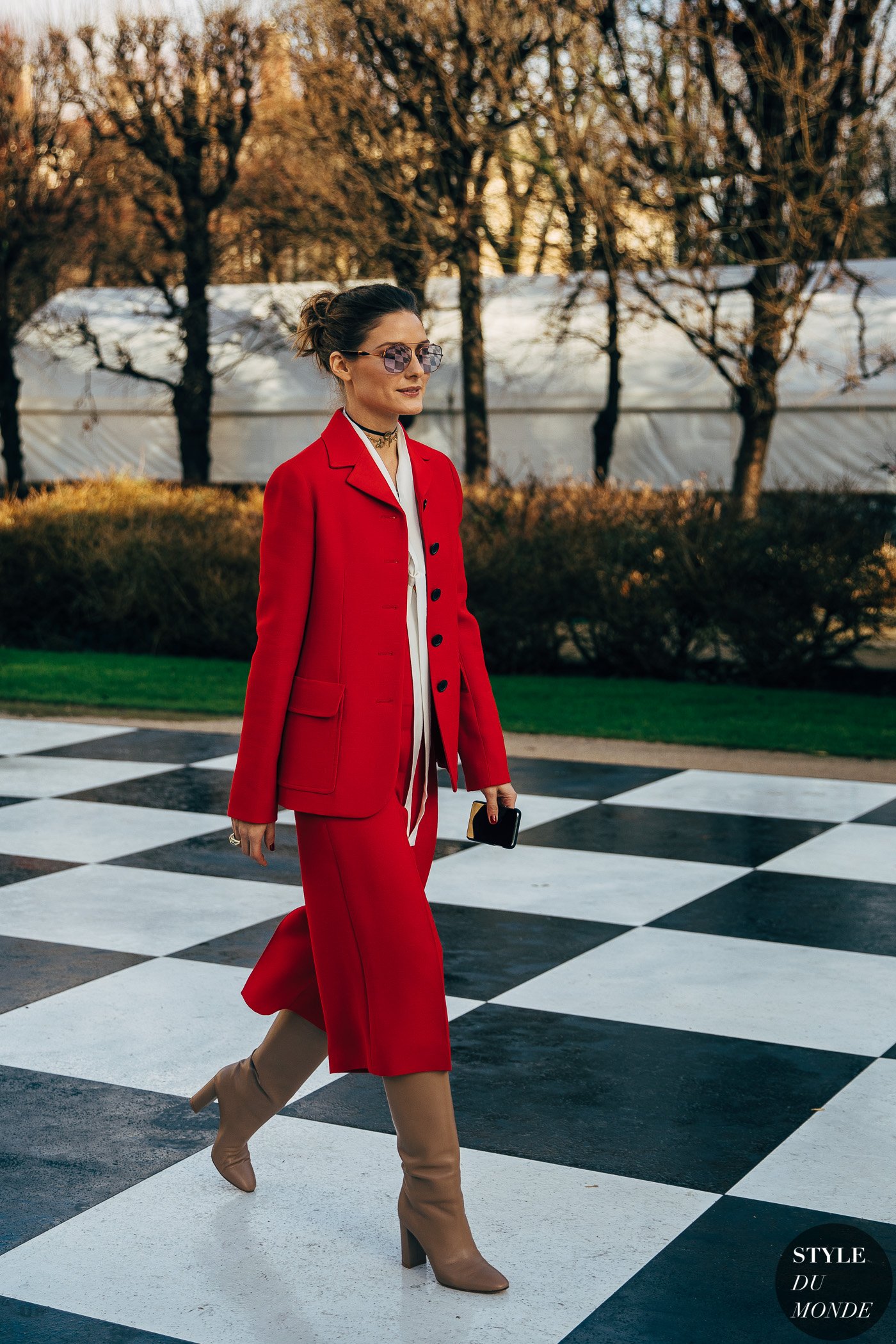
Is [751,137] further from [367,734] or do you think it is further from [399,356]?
[367,734]

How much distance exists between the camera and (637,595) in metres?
10.9

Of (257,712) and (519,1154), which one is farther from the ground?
(257,712)

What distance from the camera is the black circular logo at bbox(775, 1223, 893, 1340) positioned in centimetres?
268

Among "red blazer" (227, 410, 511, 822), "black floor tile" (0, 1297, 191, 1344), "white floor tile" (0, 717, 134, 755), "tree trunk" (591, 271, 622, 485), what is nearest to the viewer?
"black floor tile" (0, 1297, 191, 1344)

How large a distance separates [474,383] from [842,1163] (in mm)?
17649

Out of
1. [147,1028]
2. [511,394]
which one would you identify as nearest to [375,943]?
[147,1028]

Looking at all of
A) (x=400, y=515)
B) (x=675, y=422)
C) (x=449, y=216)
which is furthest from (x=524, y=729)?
(x=675, y=422)

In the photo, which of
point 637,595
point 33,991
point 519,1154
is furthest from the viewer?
point 637,595

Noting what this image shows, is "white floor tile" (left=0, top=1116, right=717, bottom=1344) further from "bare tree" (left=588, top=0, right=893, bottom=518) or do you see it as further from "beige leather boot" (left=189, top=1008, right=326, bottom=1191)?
"bare tree" (left=588, top=0, right=893, bottom=518)

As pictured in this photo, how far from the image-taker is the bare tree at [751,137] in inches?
547

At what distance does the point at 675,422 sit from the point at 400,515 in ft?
61.3

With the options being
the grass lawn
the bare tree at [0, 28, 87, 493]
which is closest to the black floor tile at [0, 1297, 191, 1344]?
the grass lawn

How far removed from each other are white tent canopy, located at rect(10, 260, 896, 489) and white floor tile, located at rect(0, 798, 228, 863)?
9.74 meters

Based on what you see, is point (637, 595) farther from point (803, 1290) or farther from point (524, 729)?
point (803, 1290)
